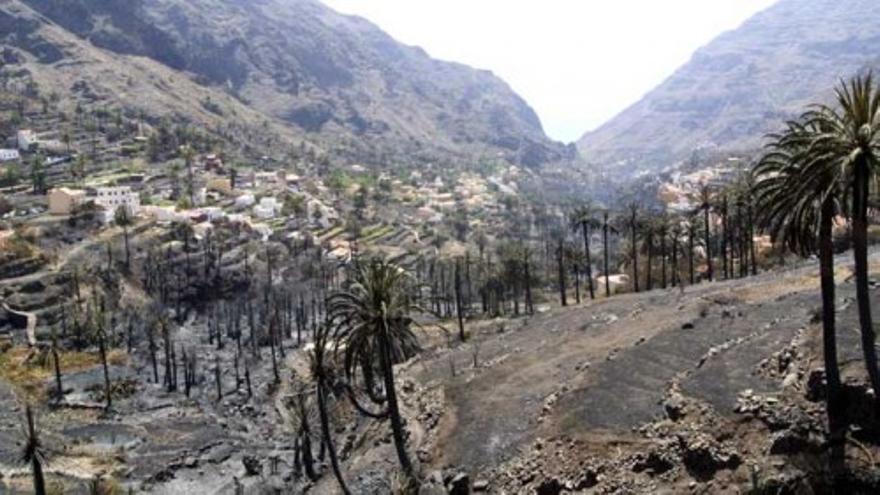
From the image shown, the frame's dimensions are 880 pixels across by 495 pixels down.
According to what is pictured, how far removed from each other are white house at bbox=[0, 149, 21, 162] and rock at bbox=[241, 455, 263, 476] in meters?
144

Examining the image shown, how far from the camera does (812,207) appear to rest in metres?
29.6

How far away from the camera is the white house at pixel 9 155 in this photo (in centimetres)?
18038

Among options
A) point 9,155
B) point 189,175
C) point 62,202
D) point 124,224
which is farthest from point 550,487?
point 9,155

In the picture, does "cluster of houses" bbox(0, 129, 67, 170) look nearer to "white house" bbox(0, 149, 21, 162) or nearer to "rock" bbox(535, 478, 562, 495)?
"white house" bbox(0, 149, 21, 162)

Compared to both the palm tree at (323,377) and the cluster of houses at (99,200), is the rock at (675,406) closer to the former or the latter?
the palm tree at (323,377)

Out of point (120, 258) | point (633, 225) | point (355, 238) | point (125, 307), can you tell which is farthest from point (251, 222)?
point (633, 225)

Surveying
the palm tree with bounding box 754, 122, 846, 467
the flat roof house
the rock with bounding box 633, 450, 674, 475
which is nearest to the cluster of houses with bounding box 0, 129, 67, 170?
the flat roof house

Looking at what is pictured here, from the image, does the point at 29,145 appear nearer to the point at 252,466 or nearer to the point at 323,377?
the point at 252,466

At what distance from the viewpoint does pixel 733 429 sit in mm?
31391

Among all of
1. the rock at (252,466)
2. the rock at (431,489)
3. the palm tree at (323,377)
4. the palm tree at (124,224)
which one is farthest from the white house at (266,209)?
the rock at (431,489)

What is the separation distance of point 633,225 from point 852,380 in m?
61.7

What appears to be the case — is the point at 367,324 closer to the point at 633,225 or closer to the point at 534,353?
the point at 534,353

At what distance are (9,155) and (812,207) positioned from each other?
189051 millimetres

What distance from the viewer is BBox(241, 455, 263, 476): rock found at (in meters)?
64.2
